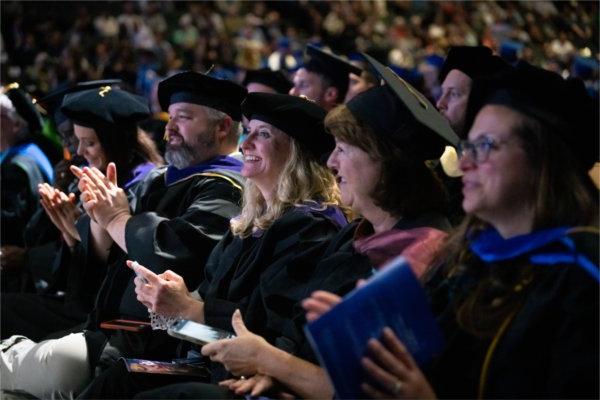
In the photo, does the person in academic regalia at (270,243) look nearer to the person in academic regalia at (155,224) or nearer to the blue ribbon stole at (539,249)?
the person in academic regalia at (155,224)

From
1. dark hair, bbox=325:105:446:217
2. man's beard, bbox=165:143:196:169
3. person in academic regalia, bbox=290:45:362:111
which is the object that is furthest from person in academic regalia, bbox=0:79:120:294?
dark hair, bbox=325:105:446:217

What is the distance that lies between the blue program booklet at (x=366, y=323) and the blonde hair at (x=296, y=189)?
1399 mm

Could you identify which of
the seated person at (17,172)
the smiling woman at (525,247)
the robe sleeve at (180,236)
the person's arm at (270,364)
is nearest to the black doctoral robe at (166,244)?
the robe sleeve at (180,236)

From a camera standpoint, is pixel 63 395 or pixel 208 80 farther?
pixel 208 80

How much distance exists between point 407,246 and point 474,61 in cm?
168

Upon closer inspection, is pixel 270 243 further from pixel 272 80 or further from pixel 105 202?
pixel 272 80

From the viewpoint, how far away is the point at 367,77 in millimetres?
6438

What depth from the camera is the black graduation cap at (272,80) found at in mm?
6473

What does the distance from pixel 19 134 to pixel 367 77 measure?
7.77 feet

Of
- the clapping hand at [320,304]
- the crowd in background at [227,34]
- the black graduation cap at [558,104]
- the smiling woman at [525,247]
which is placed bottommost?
the crowd in background at [227,34]

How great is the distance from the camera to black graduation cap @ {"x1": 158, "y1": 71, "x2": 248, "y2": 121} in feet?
14.8

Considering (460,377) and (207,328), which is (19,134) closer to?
(207,328)

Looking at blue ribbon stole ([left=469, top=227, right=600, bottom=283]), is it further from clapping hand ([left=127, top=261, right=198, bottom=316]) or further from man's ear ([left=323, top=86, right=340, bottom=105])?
man's ear ([left=323, top=86, right=340, bottom=105])

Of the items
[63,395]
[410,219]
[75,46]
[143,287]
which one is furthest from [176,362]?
[75,46]
